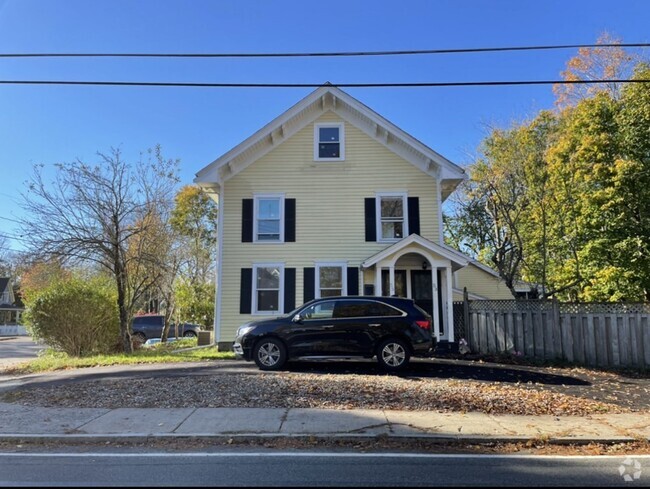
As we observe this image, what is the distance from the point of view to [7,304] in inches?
2205

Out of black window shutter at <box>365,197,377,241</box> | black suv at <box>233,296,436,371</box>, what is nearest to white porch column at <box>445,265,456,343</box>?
black window shutter at <box>365,197,377,241</box>

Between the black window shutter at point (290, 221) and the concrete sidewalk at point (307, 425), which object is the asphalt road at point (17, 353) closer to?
the black window shutter at point (290, 221)

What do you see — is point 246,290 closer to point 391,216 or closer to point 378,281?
point 378,281

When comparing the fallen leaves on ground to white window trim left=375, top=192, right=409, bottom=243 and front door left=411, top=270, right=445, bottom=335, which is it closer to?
front door left=411, top=270, right=445, bottom=335

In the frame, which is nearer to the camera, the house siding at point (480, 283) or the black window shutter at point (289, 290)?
the black window shutter at point (289, 290)

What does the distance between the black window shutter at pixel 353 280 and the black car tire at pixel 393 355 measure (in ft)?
16.9

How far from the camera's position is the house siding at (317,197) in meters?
16.5

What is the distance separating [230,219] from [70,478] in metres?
12.3

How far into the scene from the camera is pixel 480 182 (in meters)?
21.6

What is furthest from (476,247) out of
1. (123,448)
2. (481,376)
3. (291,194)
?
(123,448)

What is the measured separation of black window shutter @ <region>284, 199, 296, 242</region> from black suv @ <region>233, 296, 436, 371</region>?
224 inches

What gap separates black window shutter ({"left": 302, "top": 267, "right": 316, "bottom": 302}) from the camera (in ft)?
53.6

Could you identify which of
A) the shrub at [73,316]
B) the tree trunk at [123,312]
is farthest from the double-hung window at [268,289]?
A: the shrub at [73,316]

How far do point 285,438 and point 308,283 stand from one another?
398 inches
